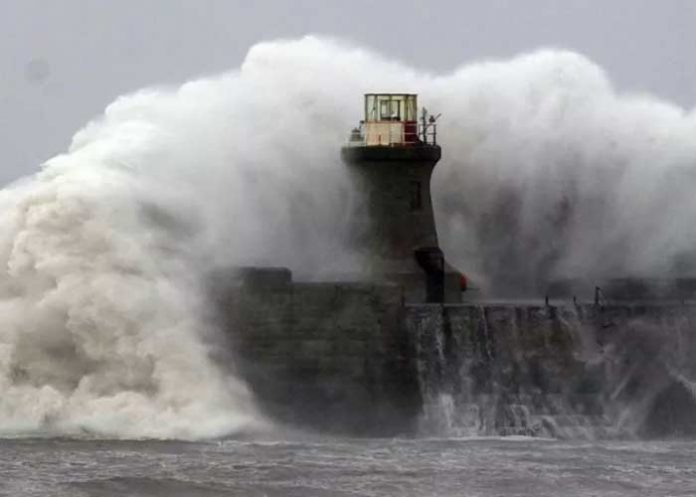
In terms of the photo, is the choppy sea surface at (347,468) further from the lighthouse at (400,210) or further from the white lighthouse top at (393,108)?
the white lighthouse top at (393,108)

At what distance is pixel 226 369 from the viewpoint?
2869 cm

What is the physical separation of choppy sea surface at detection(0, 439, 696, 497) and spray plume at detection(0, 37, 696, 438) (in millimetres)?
1636

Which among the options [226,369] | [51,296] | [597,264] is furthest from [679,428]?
[51,296]

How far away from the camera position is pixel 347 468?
24844 millimetres

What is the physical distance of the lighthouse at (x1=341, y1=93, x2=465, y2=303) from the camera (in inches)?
1193

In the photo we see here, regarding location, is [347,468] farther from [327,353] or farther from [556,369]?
[556,369]

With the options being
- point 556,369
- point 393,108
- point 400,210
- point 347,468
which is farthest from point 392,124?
point 347,468

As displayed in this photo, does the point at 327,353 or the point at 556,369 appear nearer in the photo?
the point at 327,353

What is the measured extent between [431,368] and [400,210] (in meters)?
2.61

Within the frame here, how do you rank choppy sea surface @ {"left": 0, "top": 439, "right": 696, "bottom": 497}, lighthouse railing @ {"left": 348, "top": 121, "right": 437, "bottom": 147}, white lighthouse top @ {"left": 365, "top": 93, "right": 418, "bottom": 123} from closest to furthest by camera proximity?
choppy sea surface @ {"left": 0, "top": 439, "right": 696, "bottom": 497}
lighthouse railing @ {"left": 348, "top": 121, "right": 437, "bottom": 147}
white lighthouse top @ {"left": 365, "top": 93, "right": 418, "bottom": 123}

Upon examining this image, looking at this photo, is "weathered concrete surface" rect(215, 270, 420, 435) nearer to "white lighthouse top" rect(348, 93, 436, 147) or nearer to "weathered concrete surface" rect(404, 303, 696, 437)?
"weathered concrete surface" rect(404, 303, 696, 437)

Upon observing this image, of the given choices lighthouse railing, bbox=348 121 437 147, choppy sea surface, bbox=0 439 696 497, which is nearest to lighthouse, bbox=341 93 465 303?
lighthouse railing, bbox=348 121 437 147

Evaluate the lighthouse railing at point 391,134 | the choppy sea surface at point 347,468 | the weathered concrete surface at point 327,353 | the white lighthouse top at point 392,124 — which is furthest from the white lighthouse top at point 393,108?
the choppy sea surface at point 347,468

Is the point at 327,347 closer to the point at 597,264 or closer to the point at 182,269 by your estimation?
the point at 182,269
